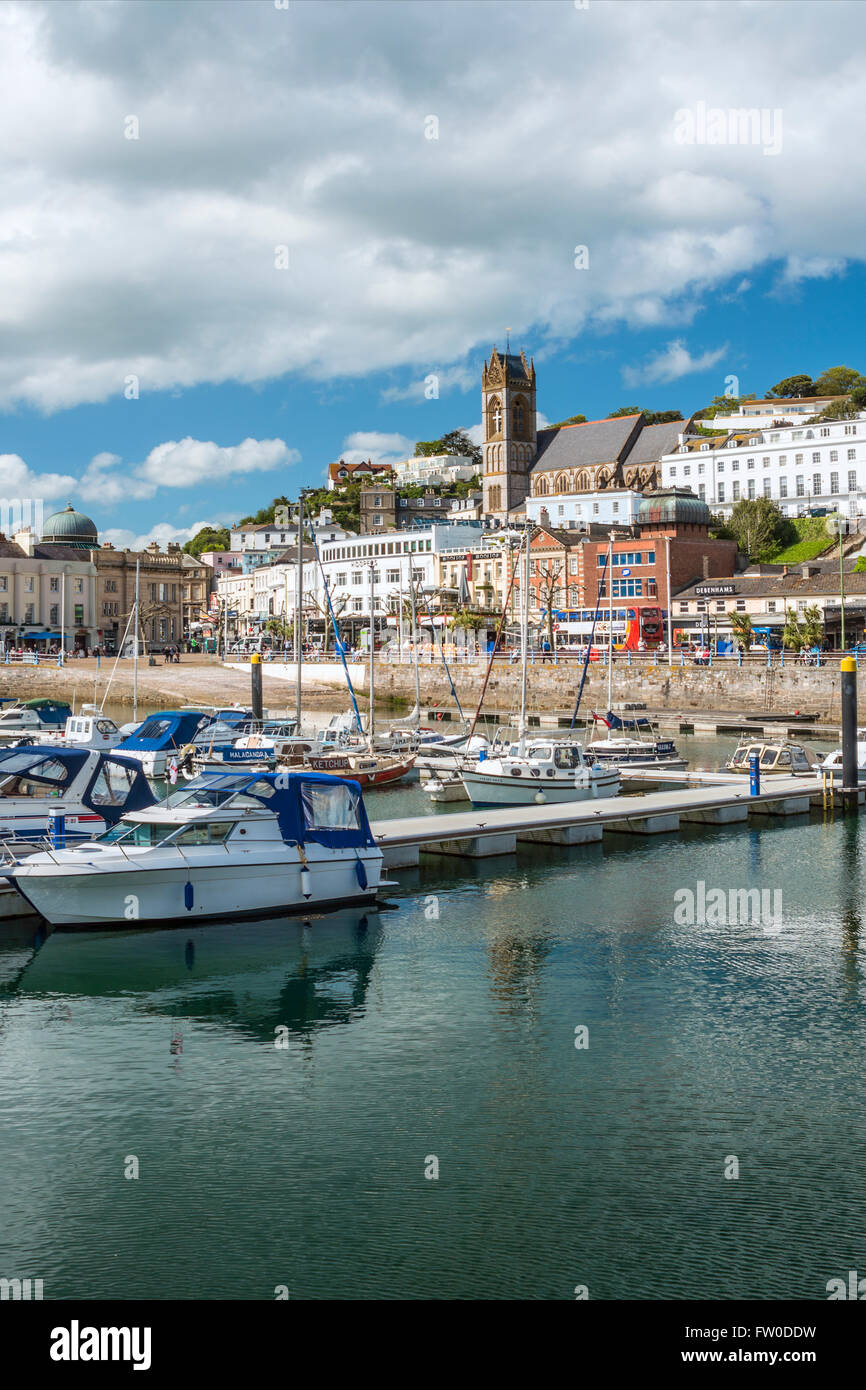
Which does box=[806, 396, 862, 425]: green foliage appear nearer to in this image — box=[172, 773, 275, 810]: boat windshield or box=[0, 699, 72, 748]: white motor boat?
box=[0, 699, 72, 748]: white motor boat

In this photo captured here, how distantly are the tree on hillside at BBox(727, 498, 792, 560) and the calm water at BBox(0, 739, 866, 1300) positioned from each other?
342 ft

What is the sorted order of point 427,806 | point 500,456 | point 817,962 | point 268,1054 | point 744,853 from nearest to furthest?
point 268,1054
point 817,962
point 744,853
point 427,806
point 500,456

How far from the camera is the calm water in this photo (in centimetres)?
1308

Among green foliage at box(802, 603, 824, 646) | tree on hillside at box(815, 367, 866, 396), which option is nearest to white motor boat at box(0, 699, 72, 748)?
green foliage at box(802, 603, 824, 646)

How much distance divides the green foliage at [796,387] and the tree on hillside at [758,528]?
5866cm

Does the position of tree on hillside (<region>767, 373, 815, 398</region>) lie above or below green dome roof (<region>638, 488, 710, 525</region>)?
above

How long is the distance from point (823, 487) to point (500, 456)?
2253 inches

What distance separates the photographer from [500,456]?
584ft

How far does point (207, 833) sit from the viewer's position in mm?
26094

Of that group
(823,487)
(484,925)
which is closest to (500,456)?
(823,487)

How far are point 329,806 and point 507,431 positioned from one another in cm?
15534

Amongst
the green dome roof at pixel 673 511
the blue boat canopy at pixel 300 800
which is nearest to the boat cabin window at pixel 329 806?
the blue boat canopy at pixel 300 800

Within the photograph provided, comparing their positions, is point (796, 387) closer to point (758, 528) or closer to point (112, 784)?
point (758, 528)
